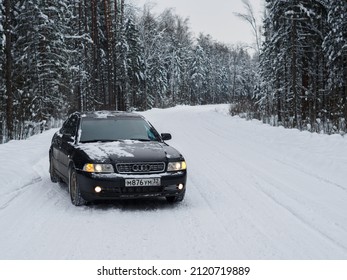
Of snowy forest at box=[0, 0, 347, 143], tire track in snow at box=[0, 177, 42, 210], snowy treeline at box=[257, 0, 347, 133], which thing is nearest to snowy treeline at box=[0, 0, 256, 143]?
snowy forest at box=[0, 0, 347, 143]

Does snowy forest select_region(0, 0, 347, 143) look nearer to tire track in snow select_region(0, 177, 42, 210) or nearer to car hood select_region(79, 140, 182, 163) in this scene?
tire track in snow select_region(0, 177, 42, 210)

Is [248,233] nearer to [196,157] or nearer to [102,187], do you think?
[102,187]

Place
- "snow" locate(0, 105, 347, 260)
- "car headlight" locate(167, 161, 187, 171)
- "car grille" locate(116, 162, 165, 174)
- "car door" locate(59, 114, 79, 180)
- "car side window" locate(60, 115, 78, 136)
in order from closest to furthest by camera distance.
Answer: "snow" locate(0, 105, 347, 260) < "car grille" locate(116, 162, 165, 174) < "car headlight" locate(167, 161, 187, 171) < "car door" locate(59, 114, 79, 180) < "car side window" locate(60, 115, 78, 136)

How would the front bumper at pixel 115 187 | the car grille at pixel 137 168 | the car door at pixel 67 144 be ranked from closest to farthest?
the front bumper at pixel 115 187, the car grille at pixel 137 168, the car door at pixel 67 144

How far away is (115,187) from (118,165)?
36 centimetres

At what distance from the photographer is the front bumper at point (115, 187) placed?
7207mm

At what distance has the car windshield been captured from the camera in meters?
8.48

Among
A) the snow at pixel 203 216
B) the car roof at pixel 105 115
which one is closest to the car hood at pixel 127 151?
the snow at pixel 203 216

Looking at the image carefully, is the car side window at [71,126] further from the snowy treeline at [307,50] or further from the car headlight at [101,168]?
the snowy treeline at [307,50]

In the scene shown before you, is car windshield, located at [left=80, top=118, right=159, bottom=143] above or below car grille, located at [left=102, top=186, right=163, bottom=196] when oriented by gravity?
above

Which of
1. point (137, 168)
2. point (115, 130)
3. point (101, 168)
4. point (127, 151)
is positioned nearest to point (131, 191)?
point (137, 168)

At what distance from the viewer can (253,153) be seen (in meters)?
14.1
